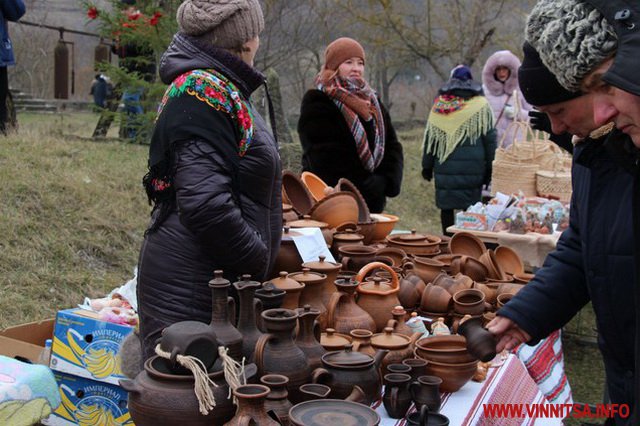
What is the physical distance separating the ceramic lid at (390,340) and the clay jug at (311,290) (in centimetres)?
29

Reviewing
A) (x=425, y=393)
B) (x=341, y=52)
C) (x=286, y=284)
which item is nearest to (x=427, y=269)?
(x=286, y=284)

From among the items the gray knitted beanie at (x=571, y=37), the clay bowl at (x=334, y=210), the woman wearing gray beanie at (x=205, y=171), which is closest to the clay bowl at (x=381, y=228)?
the clay bowl at (x=334, y=210)

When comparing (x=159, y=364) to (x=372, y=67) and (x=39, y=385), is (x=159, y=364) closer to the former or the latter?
(x=39, y=385)

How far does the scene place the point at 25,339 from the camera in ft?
12.3

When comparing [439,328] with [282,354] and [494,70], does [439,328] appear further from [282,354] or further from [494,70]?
[494,70]

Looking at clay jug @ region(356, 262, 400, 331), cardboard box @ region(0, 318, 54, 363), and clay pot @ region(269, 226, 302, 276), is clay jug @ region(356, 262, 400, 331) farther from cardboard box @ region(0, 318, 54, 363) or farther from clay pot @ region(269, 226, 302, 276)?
cardboard box @ region(0, 318, 54, 363)

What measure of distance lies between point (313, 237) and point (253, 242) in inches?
35.4

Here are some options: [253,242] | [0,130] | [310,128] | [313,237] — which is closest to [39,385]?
[253,242]

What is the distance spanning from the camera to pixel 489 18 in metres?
17.0

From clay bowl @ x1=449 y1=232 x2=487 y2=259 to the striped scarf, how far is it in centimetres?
115

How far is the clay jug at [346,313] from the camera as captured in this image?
2.73 m

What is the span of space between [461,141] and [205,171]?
4726 millimetres

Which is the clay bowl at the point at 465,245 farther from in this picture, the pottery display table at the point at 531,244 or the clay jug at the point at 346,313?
the clay jug at the point at 346,313

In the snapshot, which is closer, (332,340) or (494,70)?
(332,340)
